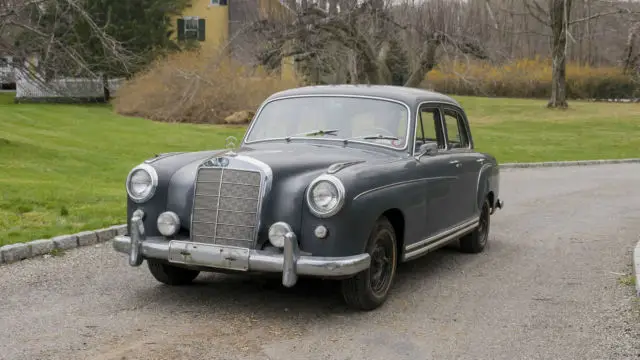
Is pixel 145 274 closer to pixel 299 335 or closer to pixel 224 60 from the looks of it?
pixel 299 335

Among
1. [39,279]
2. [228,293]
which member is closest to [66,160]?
[39,279]

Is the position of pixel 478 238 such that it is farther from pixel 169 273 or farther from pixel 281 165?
pixel 169 273

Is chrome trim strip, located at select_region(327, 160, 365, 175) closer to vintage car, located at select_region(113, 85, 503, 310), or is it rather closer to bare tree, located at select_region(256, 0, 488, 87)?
vintage car, located at select_region(113, 85, 503, 310)

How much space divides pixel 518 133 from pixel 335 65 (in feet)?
35.1

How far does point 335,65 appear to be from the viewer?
27078mm

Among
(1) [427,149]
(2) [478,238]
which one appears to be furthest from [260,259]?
(2) [478,238]

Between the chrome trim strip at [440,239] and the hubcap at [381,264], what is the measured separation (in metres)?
0.31

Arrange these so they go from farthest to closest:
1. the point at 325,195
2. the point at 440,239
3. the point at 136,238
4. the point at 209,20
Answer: the point at 209,20 → the point at 440,239 → the point at 136,238 → the point at 325,195

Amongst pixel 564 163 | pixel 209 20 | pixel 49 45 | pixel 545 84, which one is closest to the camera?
pixel 49 45

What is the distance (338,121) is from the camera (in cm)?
730

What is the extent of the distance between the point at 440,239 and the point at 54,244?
4149mm

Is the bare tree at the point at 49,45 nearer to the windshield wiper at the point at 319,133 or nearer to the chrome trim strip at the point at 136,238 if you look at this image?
the windshield wiper at the point at 319,133

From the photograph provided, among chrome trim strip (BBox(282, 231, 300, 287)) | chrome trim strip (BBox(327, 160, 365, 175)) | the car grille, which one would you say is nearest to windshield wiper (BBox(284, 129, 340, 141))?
chrome trim strip (BBox(327, 160, 365, 175))

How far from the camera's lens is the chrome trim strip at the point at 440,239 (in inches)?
270
